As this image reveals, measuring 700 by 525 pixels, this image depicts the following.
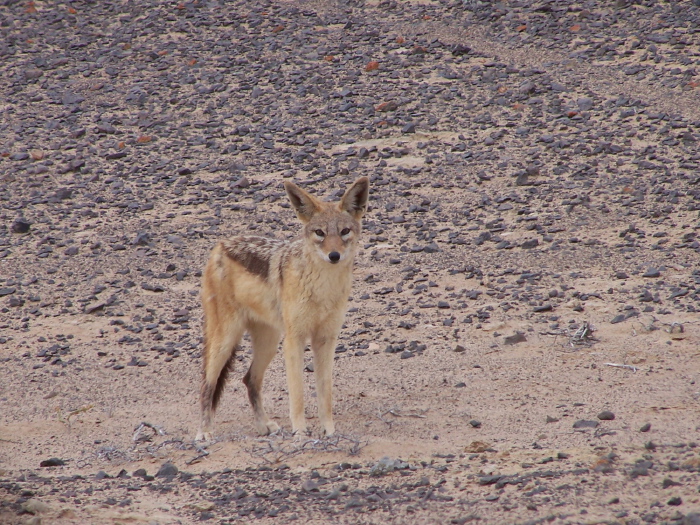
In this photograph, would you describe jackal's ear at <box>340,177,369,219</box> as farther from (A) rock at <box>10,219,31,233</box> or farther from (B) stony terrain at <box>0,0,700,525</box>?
(A) rock at <box>10,219,31,233</box>

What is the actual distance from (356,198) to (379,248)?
→ 3717 millimetres

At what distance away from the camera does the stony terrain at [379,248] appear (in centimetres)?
588

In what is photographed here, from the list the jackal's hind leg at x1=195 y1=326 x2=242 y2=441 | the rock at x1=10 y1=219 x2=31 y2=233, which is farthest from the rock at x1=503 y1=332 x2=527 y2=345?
the rock at x1=10 y1=219 x2=31 y2=233

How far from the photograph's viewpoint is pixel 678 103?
13.9 meters

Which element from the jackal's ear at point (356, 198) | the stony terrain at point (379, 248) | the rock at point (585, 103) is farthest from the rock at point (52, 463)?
the rock at point (585, 103)

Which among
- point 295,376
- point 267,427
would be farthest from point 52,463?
point 295,376

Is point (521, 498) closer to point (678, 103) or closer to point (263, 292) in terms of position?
Answer: point (263, 292)

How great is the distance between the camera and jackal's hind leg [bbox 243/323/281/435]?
24.8 ft

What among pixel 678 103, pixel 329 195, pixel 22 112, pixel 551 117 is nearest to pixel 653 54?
pixel 678 103

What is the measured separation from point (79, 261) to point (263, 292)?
16.9 feet

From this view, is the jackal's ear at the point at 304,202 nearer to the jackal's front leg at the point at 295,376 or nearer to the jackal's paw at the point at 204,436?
the jackal's front leg at the point at 295,376

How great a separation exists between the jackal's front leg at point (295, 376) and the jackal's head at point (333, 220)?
31.1 inches

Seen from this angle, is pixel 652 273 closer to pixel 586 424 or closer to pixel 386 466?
pixel 586 424

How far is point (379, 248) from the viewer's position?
11125mm
